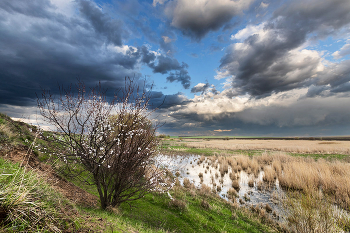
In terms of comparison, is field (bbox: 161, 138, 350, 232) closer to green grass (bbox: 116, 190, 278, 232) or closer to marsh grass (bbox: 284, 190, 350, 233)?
marsh grass (bbox: 284, 190, 350, 233)

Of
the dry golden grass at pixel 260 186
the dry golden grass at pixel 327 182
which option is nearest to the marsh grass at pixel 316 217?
the dry golden grass at pixel 327 182

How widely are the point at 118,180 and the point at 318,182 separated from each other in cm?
1741

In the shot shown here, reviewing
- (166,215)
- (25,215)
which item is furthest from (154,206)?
(25,215)

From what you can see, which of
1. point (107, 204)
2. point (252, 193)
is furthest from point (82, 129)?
point (252, 193)

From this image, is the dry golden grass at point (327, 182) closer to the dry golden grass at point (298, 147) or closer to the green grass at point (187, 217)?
the green grass at point (187, 217)

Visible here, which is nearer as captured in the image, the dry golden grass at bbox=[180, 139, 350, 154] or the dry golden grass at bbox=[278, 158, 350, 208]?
the dry golden grass at bbox=[278, 158, 350, 208]

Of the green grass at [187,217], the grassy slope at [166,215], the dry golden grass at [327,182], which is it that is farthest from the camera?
the dry golden grass at [327,182]

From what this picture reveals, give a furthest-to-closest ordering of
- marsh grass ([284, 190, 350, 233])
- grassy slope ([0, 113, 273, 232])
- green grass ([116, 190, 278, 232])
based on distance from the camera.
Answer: green grass ([116, 190, 278, 232]) → marsh grass ([284, 190, 350, 233]) → grassy slope ([0, 113, 273, 232])

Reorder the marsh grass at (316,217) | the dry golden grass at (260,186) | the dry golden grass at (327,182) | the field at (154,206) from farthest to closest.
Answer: the dry golden grass at (260,186) → the dry golden grass at (327,182) → the marsh grass at (316,217) → the field at (154,206)

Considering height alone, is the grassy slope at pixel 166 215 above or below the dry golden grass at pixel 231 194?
above

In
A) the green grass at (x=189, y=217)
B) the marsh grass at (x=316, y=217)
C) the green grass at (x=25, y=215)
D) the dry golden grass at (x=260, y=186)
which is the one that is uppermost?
the green grass at (x=25, y=215)

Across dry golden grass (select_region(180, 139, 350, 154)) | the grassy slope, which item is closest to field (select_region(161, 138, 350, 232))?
the grassy slope

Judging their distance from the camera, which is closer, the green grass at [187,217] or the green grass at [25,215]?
the green grass at [25,215]

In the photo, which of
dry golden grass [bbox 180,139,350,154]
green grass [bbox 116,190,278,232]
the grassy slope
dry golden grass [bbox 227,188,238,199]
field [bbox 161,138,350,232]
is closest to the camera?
A: the grassy slope
